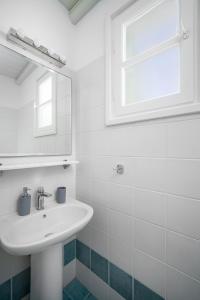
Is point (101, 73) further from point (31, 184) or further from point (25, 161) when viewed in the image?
point (31, 184)

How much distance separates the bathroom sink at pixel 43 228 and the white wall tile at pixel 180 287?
564mm

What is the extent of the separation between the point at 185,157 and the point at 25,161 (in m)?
1.04

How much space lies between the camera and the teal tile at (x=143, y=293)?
0.93 m

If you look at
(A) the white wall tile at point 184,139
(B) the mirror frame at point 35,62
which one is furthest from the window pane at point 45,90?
(A) the white wall tile at point 184,139

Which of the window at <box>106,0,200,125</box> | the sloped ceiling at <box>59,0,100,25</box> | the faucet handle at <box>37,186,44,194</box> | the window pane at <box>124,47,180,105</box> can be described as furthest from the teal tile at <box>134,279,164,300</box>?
the sloped ceiling at <box>59,0,100,25</box>

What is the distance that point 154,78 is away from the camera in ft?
3.33

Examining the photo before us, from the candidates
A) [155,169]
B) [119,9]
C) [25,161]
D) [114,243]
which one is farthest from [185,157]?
[119,9]

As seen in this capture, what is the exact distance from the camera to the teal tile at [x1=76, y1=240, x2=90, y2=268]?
1332 millimetres

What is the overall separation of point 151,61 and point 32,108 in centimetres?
90

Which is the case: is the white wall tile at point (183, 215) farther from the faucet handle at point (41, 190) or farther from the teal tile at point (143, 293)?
the faucet handle at point (41, 190)

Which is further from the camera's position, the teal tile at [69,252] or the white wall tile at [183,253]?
the teal tile at [69,252]

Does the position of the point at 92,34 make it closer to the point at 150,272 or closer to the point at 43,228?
the point at 43,228

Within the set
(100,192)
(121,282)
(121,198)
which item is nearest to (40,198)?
(100,192)

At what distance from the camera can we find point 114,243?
114cm
